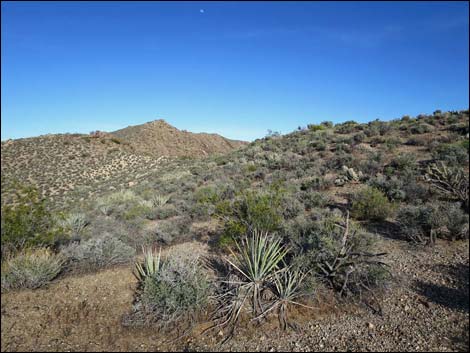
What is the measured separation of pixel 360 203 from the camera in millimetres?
8734

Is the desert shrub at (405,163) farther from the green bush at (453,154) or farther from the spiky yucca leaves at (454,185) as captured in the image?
the spiky yucca leaves at (454,185)

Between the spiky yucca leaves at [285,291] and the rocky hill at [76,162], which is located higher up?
the rocky hill at [76,162]

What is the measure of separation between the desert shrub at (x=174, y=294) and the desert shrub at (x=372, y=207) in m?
5.56

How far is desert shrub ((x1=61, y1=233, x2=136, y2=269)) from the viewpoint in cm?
664

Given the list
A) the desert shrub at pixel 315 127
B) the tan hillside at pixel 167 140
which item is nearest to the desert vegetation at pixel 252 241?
the desert shrub at pixel 315 127

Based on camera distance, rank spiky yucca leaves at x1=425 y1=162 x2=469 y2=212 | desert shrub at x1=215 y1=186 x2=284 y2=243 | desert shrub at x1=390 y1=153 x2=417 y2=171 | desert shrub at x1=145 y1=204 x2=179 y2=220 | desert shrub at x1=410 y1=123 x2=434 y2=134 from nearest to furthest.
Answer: desert shrub at x1=215 y1=186 x2=284 y2=243
spiky yucca leaves at x1=425 y1=162 x2=469 y2=212
desert shrub at x1=145 y1=204 x2=179 y2=220
desert shrub at x1=390 y1=153 x2=417 y2=171
desert shrub at x1=410 y1=123 x2=434 y2=134

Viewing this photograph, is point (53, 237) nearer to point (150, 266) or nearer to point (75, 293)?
point (75, 293)

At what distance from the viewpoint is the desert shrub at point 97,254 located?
6.64m

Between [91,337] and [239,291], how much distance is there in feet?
8.19

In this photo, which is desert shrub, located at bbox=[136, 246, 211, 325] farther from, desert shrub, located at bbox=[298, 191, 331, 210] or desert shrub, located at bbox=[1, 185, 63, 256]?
desert shrub, located at bbox=[298, 191, 331, 210]

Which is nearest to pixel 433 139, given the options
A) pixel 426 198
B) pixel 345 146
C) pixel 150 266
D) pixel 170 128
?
pixel 345 146

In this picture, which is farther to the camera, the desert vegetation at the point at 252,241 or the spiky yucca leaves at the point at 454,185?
the spiky yucca leaves at the point at 454,185

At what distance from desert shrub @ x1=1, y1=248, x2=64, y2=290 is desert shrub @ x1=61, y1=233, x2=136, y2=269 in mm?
553

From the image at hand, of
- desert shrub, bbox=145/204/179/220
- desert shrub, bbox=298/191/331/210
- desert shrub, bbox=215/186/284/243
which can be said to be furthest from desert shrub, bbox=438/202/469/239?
desert shrub, bbox=145/204/179/220
